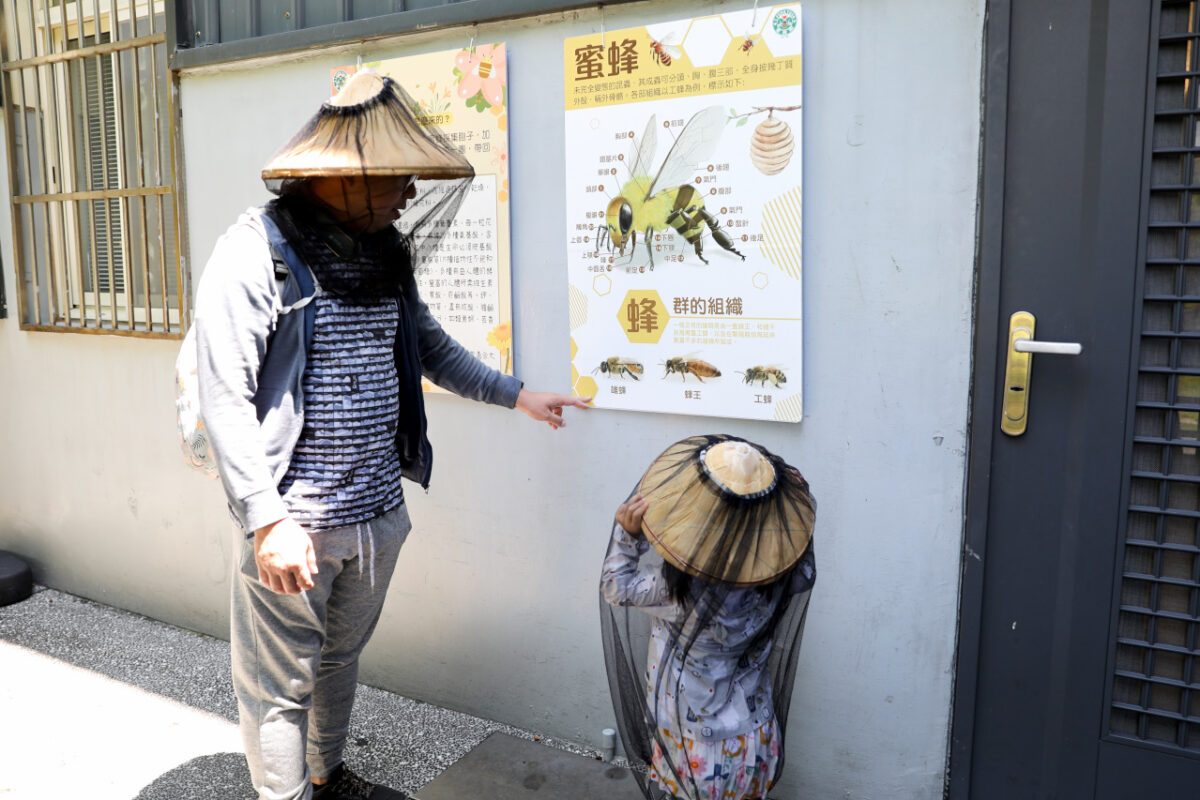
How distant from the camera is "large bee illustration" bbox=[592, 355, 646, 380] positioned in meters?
2.75

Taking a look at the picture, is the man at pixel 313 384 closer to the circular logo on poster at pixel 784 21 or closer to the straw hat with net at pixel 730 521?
the straw hat with net at pixel 730 521

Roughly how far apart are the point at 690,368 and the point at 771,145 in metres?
0.69

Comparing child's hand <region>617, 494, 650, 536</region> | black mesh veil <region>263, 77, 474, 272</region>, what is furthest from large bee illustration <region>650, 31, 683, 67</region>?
child's hand <region>617, 494, 650, 536</region>

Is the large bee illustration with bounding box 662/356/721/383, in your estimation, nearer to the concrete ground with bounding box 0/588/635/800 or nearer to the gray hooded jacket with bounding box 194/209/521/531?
the gray hooded jacket with bounding box 194/209/521/531

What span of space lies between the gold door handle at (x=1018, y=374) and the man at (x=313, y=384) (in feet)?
4.87

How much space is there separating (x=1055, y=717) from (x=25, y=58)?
17.2 feet

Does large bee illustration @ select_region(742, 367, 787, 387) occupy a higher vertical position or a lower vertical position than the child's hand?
higher

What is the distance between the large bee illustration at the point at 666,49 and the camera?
257 cm

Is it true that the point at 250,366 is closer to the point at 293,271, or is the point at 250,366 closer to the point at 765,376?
the point at 293,271

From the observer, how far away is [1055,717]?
2.32m

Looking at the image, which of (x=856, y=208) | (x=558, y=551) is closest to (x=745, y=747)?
(x=558, y=551)

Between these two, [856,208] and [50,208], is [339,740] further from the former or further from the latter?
[50,208]

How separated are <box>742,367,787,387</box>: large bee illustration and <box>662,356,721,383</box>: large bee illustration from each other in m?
0.09

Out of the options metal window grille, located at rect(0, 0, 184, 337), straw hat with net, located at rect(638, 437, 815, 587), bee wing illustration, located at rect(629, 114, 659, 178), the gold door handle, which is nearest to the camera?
straw hat with net, located at rect(638, 437, 815, 587)
